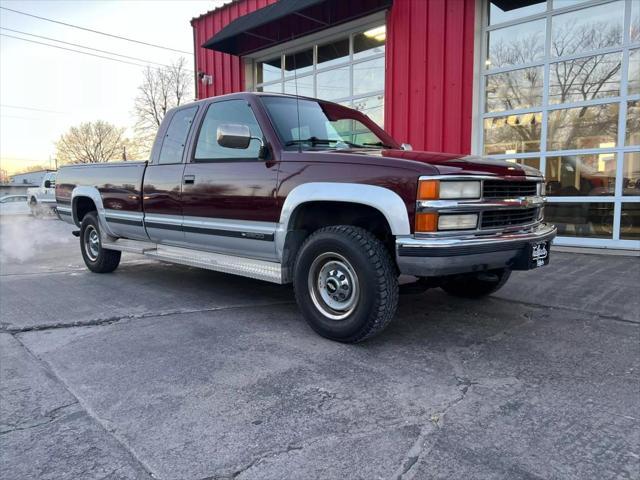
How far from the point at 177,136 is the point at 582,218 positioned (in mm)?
6461

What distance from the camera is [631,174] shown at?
729 centimetres

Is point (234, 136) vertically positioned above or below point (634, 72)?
below

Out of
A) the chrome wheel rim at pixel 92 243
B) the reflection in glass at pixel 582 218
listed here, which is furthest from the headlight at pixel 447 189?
the reflection in glass at pixel 582 218

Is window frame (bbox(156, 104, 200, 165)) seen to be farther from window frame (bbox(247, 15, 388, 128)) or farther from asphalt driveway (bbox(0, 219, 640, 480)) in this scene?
window frame (bbox(247, 15, 388, 128))

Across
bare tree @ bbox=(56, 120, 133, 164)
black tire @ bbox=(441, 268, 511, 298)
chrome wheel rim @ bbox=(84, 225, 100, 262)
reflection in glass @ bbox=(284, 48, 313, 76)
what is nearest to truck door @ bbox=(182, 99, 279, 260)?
black tire @ bbox=(441, 268, 511, 298)

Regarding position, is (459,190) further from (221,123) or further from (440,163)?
(221,123)

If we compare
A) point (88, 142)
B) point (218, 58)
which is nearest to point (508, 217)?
point (218, 58)

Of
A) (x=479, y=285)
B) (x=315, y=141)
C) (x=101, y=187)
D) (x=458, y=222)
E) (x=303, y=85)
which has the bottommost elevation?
(x=479, y=285)

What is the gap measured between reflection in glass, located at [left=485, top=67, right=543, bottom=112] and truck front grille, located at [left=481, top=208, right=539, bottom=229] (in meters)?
4.99

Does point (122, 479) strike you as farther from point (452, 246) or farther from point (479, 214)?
point (479, 214)

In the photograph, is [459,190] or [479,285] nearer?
[459,190]

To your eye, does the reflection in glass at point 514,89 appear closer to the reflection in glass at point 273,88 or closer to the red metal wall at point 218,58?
the reflection in glass at point 273,88

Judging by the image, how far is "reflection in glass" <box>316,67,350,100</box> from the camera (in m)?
10.8

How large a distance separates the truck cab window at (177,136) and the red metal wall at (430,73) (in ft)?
16.4
